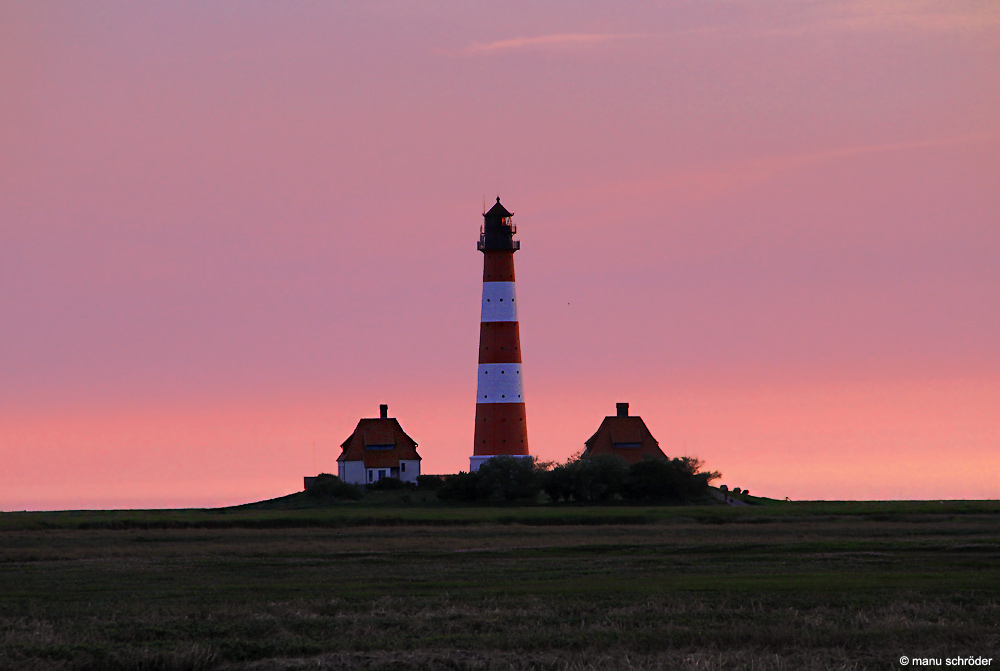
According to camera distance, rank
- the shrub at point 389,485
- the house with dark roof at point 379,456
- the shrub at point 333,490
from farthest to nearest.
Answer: the house with dark roof at point 379,456 → the shrub at point 389,485 → the shrub at point 333,490

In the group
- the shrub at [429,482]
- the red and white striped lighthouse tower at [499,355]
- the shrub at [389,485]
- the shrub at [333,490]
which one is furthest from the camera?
the shrub at [429,482]

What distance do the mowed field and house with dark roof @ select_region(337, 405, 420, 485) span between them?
33.5 m

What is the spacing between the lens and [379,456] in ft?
300

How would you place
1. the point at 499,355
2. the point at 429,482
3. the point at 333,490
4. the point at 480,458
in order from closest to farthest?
the point at 499,355 < the point at 480,458 < the point at 333,490 < the point at 429,482

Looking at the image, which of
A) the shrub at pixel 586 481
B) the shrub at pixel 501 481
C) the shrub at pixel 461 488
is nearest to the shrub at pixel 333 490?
the shrub at pixel 461 488

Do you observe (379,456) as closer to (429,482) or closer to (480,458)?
(429,482)

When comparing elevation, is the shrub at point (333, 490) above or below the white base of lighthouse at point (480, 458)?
below

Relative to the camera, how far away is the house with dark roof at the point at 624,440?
91.0 metres

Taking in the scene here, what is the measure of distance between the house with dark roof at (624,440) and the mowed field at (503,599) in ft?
110

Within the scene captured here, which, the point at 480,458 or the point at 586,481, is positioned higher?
the point at 480,458

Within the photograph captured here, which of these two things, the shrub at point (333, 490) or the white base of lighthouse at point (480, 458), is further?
the shrub at point (333, 490)

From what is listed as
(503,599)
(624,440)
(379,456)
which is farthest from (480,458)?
(503,599)

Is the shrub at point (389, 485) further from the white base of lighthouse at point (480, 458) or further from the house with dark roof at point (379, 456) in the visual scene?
the white base of lighthouse at point (480, 458)

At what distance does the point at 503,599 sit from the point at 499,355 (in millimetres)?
49027
